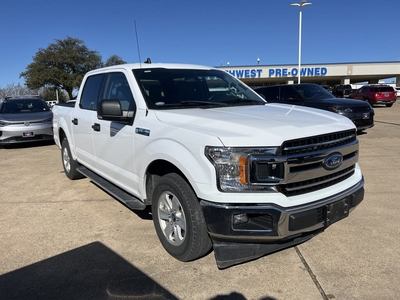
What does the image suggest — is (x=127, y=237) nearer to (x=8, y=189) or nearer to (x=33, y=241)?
(x=33, y=241)

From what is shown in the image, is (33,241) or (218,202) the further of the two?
(33,241)

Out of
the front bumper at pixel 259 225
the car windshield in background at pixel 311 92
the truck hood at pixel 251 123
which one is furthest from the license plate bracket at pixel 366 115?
the front bumper at pixel 259 225

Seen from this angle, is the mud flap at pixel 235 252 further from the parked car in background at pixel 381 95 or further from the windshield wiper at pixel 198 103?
the parked car in background at pixel 381 95

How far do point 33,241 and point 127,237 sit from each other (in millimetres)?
1057

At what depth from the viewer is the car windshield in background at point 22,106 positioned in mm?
10906

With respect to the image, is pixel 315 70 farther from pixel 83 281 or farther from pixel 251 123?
pixel 83 281

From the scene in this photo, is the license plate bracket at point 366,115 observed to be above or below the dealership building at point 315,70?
below

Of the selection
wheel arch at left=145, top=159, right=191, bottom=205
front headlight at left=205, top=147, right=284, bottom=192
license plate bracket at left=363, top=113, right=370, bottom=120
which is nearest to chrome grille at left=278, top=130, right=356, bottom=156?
front headlight at left=205, top=147, right=284, bottom=192

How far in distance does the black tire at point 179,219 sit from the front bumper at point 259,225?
15 centimetres

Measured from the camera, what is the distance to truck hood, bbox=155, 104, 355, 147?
8.27 feet

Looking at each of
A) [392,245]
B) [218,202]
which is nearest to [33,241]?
[218,202]

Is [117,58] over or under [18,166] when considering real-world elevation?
over

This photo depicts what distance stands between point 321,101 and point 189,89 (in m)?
6.84

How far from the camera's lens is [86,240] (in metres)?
3.70
